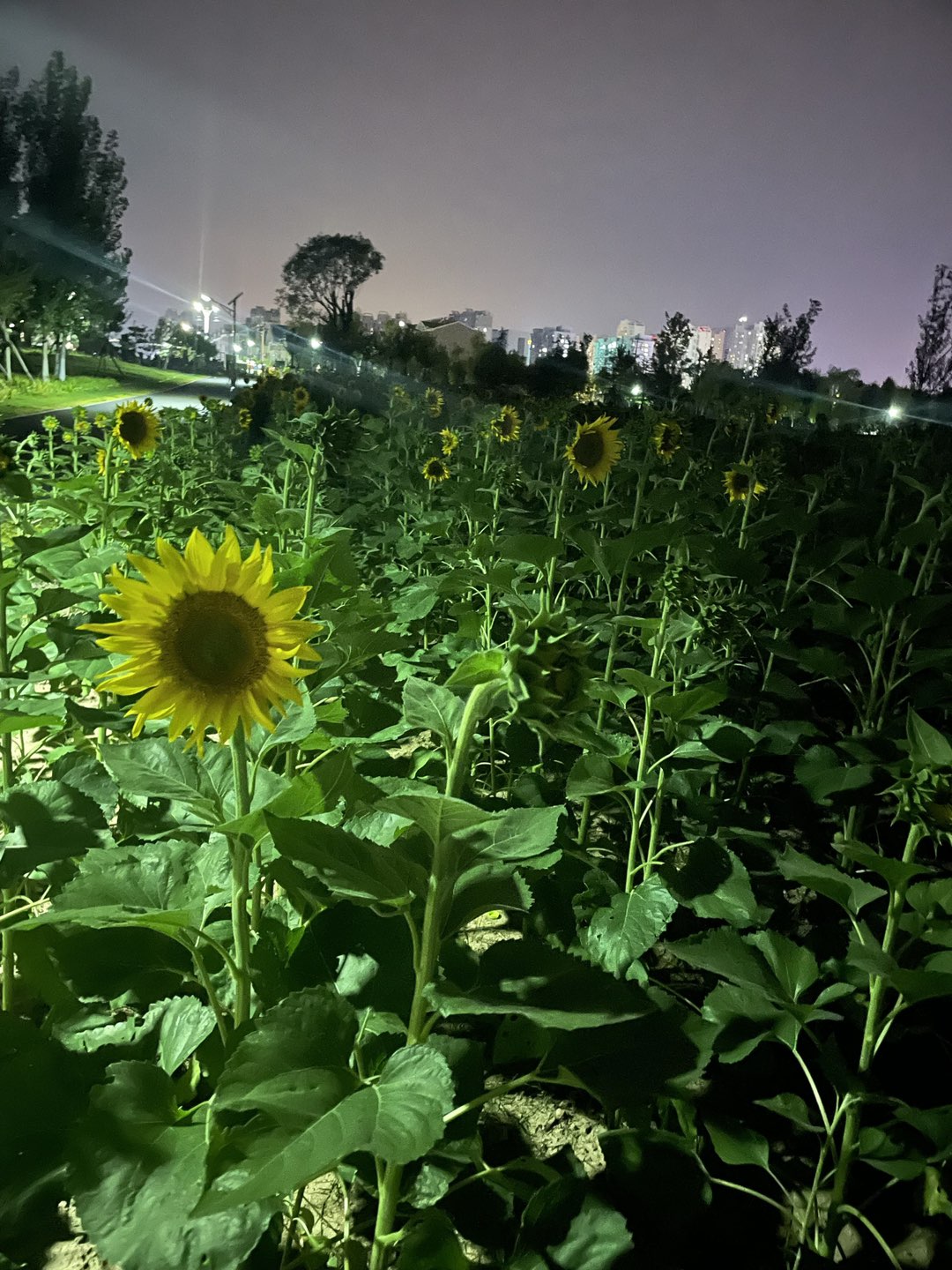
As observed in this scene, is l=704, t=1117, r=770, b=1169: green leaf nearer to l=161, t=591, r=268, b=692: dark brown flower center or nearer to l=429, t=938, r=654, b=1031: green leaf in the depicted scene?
l=429, t=938, r=654, b=1031: green leaf

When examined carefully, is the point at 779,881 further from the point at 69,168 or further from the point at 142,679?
the point at 69,168

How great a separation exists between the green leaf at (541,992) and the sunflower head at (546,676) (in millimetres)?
223

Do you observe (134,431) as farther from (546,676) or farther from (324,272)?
(324,272)

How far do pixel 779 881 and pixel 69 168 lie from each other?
12.3 meters

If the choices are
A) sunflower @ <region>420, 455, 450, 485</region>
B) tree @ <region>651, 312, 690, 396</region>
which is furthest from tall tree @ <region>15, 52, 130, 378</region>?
tree @ <region>651, 312, 690, 396</region>

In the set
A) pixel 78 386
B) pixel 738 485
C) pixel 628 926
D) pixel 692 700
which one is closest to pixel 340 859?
pixel 628 926

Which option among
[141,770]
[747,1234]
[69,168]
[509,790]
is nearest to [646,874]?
[509,790]

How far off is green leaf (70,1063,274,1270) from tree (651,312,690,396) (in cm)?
2248

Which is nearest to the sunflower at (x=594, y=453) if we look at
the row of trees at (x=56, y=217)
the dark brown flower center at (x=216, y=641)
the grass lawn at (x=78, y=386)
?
the dark brown flower center at (x=216, y=641)

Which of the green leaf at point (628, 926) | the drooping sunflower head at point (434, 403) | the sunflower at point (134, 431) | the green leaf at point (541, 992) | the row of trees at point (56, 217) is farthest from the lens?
the drooping sunflower head at point (434, 403)

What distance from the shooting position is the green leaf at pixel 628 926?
1.16 meters

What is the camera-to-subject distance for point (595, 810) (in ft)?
7.54

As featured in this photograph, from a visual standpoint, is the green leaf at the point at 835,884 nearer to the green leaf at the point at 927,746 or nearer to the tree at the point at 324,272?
the green leaf at the point at 927,746

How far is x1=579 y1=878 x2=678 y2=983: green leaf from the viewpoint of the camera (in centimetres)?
116
